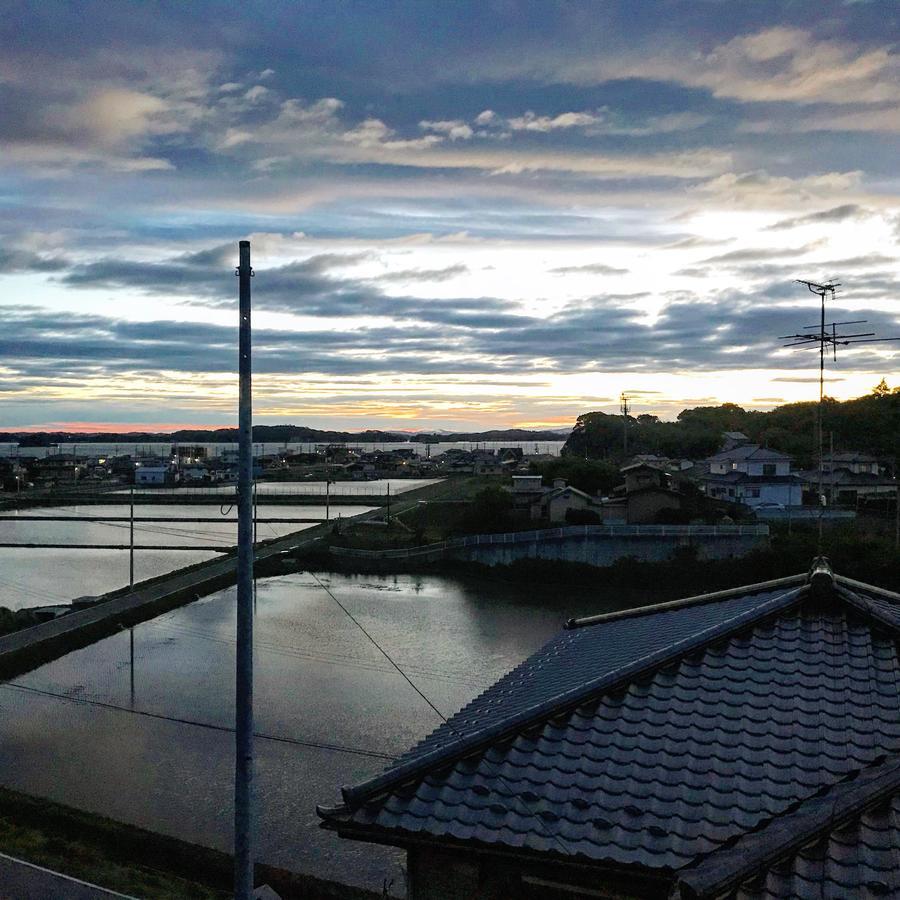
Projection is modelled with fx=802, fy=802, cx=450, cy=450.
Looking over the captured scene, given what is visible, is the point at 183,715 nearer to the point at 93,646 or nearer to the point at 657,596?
the point at 93,646

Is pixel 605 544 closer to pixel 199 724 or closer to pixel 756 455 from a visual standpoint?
pixel 756 455

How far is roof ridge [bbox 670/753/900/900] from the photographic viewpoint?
82.2 inches

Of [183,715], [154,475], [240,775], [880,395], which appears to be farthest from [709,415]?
[240,775]

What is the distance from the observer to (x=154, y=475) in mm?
62031

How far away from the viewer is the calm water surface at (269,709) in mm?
8086

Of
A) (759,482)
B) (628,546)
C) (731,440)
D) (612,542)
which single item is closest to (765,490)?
(759,482)

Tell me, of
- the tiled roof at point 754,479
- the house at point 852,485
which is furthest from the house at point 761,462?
the house at point 852,485

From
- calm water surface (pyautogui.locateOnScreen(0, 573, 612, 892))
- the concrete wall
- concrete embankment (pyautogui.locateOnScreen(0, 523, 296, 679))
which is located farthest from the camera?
the concrete wall

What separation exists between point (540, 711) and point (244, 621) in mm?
1391

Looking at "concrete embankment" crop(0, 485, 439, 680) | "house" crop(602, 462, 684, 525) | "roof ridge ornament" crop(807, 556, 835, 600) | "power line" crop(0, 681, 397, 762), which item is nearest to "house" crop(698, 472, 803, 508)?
"house" crop(602, 462, 684, 525)

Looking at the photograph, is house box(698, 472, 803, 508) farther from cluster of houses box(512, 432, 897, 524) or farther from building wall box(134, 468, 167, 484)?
building wall box(134, 468, 167, 484)

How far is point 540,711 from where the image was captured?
9.69ft

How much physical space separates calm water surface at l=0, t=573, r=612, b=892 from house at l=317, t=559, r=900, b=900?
4.65 m

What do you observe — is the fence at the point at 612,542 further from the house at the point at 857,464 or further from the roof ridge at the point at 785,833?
the roof ridge at the point at 785,833
